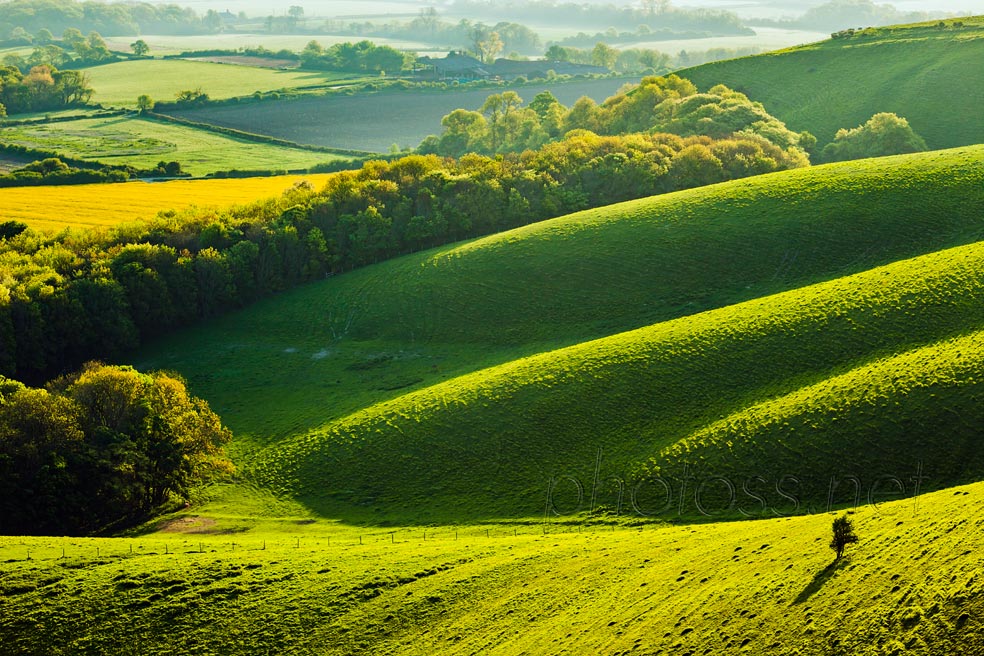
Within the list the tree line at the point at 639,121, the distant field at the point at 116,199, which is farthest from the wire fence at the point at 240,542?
the tree line at the point at 639,121

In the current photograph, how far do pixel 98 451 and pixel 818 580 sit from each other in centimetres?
5170

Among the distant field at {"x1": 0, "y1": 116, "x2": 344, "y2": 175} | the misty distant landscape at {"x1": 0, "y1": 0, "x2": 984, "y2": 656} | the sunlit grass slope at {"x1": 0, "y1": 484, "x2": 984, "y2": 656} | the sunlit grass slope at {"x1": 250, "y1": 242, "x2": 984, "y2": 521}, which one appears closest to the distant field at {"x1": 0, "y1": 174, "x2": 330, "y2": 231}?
the misty distant landscape at {"x1": 0, "y1": 0, "x2": 984, "y2": 656}

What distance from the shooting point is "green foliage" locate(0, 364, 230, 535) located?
64562 mm

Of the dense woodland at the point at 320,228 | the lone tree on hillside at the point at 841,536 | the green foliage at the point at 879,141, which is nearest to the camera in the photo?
the lone tree on hillside at the point at 841,536

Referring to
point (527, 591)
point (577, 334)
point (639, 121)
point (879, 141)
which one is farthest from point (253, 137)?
point (527, 591)

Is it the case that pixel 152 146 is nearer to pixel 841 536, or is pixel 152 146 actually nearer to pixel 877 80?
pixel 877 80

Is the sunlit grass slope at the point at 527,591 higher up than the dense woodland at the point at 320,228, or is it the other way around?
the dense woodland at the point at 320,228

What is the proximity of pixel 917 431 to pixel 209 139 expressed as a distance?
154 metres

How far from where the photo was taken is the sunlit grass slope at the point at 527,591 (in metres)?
40.2

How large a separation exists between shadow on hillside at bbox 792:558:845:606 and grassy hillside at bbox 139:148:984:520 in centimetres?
2329

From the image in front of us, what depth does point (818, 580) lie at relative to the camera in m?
42.8

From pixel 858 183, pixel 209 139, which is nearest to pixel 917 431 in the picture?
pixel 858 183

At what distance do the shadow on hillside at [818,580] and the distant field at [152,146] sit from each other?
133m

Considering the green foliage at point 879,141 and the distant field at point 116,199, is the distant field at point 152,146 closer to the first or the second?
the distant field at point 116,199
